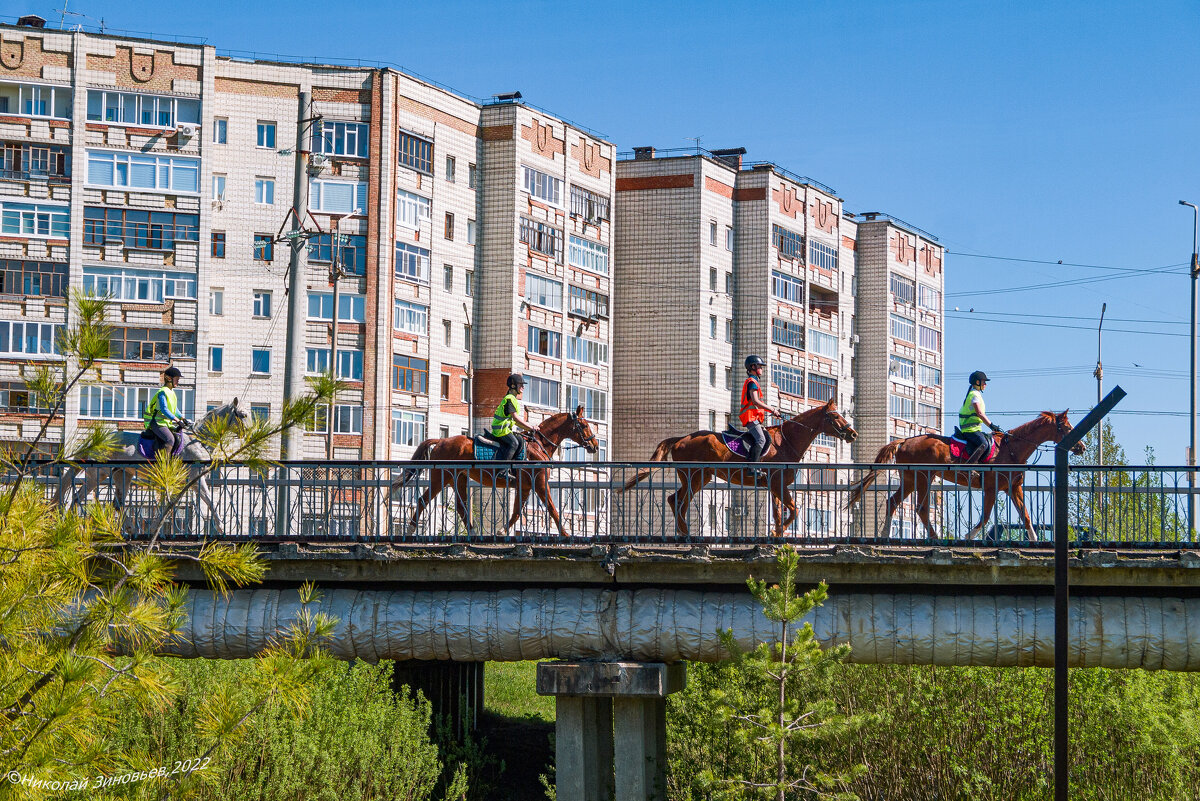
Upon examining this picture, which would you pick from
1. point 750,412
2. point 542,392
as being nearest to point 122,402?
point 542,392

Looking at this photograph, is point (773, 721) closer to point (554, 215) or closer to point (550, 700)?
point (550, 700)

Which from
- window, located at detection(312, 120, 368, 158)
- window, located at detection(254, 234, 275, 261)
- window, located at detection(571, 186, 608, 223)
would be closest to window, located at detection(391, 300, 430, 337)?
window, located at detection(254, 234, 275, 261)

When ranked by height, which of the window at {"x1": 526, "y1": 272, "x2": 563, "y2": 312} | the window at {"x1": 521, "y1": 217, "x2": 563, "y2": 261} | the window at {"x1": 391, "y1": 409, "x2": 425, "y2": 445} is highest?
the window at {"x1": 521, "y1": 217, "x2": 563, "y2": 261}

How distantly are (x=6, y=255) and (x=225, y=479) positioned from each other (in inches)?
1625

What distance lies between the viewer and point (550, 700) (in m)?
42.6

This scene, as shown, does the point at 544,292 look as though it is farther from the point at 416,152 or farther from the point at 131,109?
the point at 131,109

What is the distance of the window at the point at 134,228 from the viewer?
58.1 m

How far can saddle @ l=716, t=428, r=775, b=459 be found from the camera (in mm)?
23484

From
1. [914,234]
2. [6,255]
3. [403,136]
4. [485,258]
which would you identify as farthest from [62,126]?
[914,234]

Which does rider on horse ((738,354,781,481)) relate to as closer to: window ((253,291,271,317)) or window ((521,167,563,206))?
window ((253,291,271,317))

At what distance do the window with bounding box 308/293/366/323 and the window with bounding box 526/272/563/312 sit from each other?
26.1ft

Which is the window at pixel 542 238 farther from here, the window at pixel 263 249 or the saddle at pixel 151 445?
the saddle at pixel 151 445

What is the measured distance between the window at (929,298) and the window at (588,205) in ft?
81.2

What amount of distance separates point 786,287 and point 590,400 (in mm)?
13780
